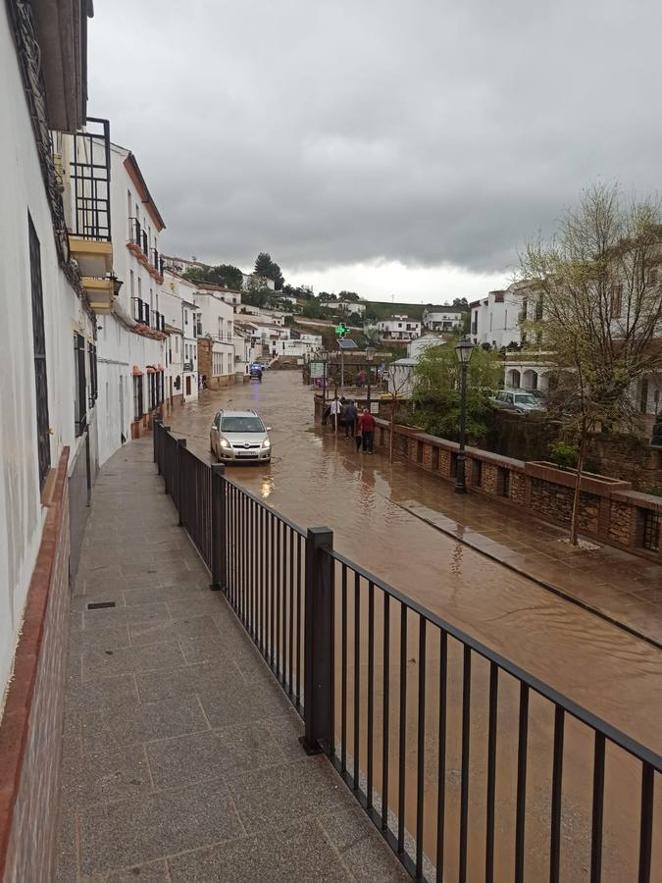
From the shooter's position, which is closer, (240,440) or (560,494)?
(560,494)

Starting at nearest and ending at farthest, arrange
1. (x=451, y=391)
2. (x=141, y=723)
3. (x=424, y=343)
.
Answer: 1. (x=141, y=723)
2. (x=451, y=391)
3. (x=424, y=343)

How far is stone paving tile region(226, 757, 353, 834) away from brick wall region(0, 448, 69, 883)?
856 mm

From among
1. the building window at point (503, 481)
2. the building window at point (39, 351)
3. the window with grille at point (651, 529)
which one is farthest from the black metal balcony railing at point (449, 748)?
the building window at point (503, 481)

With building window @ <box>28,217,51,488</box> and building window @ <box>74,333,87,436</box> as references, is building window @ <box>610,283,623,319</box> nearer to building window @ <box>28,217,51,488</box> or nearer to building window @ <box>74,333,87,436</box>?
building window @ <box>74,333,87,436</box>

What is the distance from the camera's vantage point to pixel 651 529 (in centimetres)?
948

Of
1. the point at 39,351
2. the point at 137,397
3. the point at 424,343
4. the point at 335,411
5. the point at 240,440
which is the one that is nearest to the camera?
the point at 39,351

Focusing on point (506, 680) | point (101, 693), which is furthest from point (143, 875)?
point (506, 680)

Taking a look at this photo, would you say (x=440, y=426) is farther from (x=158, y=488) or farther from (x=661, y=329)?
(x=158, y=488)

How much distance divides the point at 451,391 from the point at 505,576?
37.0 feet

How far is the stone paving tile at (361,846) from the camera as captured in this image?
101 inches

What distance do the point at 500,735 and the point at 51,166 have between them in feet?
16.8

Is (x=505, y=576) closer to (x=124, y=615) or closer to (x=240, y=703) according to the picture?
(x=124, y=615)

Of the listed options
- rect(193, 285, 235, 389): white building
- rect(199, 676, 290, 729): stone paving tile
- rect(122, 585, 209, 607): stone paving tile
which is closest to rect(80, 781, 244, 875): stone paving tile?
rect(199, 676, 290, 729): stone paving tile

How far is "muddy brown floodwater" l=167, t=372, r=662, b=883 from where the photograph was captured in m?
3.25
